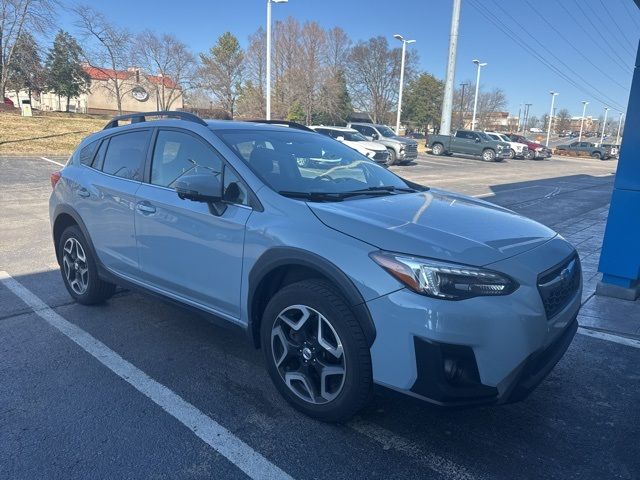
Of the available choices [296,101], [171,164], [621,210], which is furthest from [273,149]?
[296,101]

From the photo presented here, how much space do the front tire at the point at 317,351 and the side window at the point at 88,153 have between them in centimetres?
272

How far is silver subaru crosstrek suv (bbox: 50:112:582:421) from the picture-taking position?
2396 millimetres

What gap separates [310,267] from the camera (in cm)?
273

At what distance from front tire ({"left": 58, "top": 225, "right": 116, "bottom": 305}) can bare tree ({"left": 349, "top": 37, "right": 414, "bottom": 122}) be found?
5801 cm

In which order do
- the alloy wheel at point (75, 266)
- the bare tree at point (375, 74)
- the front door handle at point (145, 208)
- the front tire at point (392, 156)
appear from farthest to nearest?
the bare tree at point (375, 74), the front tire at point (392, 156), the alloy wheel at point (75, 266), the front door handle at point (145, 208)

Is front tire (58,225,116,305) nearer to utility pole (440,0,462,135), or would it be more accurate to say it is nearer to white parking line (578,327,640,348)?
white parking line (578,327,640,348)

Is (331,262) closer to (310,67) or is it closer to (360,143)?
(360,143)

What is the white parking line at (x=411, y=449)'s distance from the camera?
2537 millimetres

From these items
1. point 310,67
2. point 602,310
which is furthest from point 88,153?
point 310,67

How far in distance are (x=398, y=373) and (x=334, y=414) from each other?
1.81 feet

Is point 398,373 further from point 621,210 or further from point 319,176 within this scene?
point 621,210

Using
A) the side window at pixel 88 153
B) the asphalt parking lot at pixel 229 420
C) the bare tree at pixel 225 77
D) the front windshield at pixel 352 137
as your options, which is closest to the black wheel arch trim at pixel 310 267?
the asphalt parking lot at pixel 229 420

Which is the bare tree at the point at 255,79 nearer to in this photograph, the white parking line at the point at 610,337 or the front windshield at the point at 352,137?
the front windshield at the point at 352,137

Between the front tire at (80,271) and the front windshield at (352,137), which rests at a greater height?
the front windshield at (352,137)
